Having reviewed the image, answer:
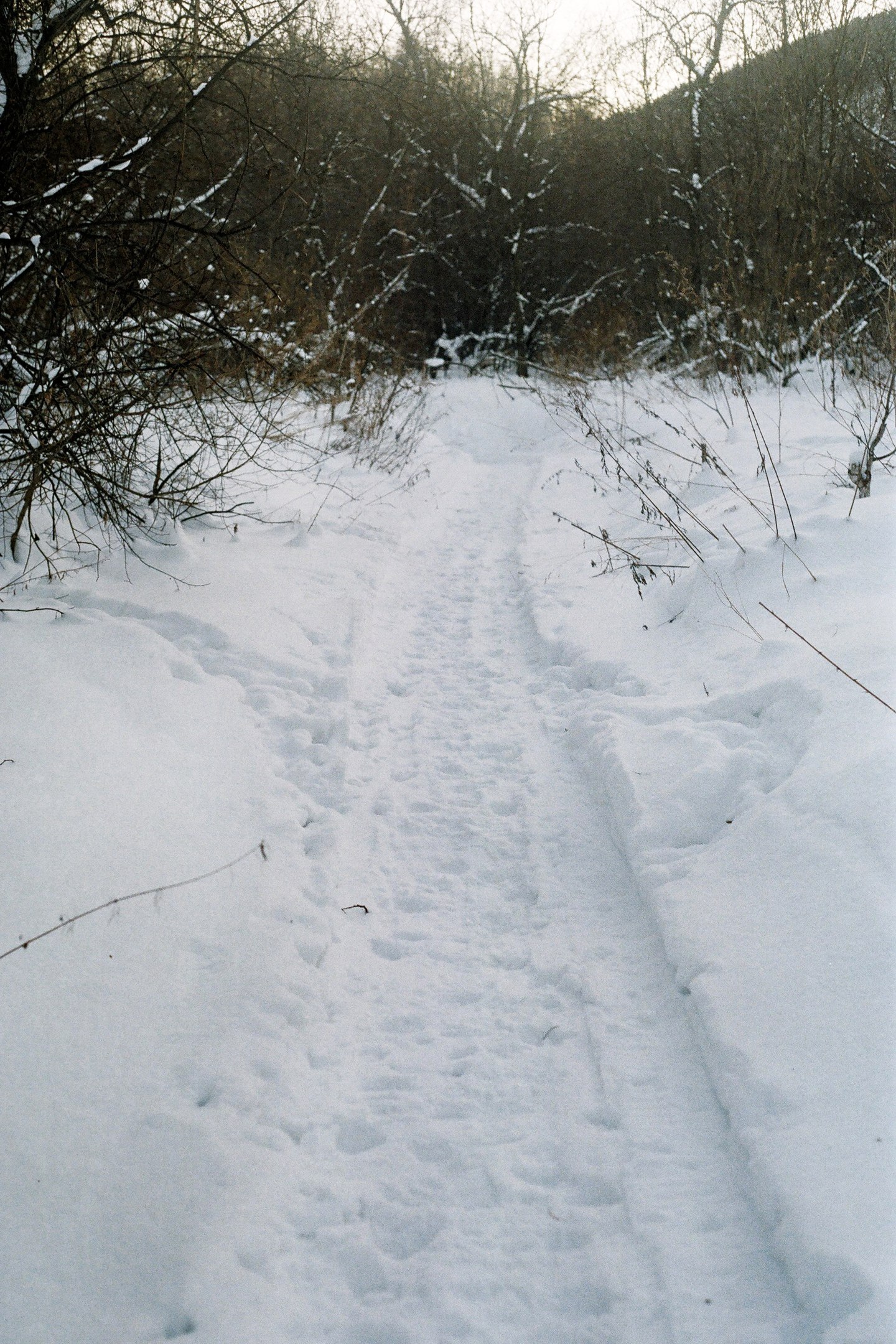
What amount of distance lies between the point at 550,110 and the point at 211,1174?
21.3 metres

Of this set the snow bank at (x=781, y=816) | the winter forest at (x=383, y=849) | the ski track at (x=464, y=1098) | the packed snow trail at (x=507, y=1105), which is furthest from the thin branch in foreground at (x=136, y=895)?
the snow bank at (x=781, y=816)

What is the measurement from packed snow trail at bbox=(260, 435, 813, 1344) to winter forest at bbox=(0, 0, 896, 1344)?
10 mm

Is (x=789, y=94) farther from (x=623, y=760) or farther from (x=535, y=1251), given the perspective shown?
(x=535, y=1251)

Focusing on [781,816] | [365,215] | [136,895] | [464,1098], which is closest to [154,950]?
[136,895]

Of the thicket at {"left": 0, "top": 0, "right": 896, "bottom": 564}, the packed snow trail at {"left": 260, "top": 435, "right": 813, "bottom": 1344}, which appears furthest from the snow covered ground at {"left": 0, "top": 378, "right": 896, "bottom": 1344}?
the thicket at {"left": 0, "top": 0, "right": 896, "bottom": 564}

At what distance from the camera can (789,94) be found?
1084cm

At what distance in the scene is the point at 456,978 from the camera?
2537 mm

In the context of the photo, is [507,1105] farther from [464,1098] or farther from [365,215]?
A: [365,215]

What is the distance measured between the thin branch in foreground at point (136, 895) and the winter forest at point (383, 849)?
0.04 feet

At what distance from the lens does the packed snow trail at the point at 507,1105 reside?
170cm

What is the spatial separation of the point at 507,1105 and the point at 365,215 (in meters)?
17.2

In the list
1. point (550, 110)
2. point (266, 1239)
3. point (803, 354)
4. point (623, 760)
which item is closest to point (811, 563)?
point (623, 760)

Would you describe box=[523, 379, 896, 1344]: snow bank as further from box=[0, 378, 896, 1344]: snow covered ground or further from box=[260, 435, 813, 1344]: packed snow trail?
box=[260, 435, 813, 1344]: packed snow trail

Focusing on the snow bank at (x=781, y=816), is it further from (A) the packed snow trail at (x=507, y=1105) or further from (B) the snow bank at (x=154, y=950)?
(B) the snow bank at (x=154, y=950)
